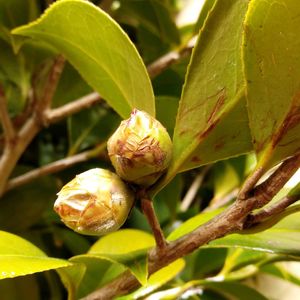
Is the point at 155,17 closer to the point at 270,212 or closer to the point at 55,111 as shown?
the point at 55,111

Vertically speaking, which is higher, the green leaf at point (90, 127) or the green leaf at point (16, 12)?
the green leaf at point (16, 12)

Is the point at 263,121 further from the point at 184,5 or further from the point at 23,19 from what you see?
the point at 184,5

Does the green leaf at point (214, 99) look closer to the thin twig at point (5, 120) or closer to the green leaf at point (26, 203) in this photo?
the thin twig at point (5, 120)

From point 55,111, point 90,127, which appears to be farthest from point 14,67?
point 90,127

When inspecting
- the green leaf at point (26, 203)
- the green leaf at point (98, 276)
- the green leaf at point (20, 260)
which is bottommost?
the green leaf at point (26, 203)

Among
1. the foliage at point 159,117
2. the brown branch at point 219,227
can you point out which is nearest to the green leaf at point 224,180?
the foliage at point 159,117

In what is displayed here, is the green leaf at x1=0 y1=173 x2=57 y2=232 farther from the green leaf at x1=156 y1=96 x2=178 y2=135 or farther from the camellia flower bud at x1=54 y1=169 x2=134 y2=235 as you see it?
the camellia flower bud at x1=54 y1=169 x2=134 y2=235

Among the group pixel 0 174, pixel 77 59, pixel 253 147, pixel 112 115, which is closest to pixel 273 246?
pixel 253 147
